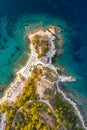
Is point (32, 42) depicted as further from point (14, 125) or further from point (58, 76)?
point (14, 125)

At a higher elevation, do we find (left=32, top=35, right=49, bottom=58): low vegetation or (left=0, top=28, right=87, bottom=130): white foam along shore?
(left=32, top=35, right=49, bottom=58): low vegetation

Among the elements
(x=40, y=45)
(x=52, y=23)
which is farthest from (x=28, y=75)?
(x=52, y=23)

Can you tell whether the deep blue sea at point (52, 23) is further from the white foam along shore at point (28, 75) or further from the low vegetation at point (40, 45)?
the low vegetation at point (40, 45)

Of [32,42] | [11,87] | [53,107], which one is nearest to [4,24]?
[32,42]

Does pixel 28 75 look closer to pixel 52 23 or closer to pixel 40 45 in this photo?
pixel 40 45

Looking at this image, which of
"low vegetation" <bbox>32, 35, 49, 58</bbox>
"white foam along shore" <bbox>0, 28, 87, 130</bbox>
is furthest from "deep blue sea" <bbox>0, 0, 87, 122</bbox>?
"low vegetation" <bbox>32, 35, 49, 58</bbox>

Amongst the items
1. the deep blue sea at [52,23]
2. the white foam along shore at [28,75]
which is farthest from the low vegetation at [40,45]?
the deep blue sea at [52,23]

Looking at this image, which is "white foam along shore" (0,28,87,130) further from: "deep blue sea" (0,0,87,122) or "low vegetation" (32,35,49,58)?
"deep blue sea" (0,0,87,122)

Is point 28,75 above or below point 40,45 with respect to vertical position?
below

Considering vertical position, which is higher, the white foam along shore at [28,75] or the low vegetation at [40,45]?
the low vegetation at [40,45]
